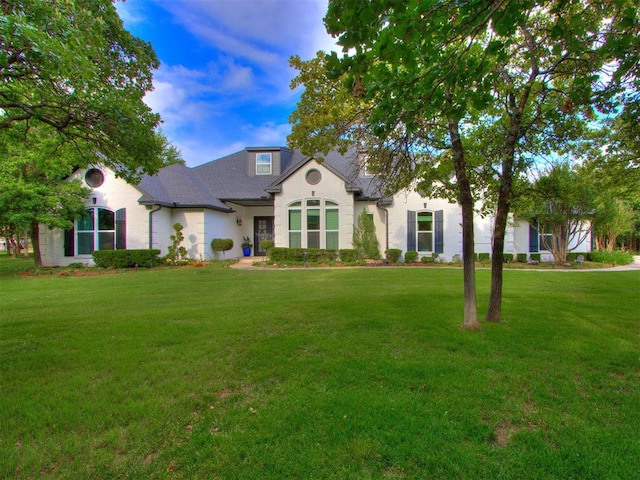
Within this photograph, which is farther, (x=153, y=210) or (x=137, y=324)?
(x=153, y=210)

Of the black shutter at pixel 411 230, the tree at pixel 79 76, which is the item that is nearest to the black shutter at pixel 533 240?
the black shutter at pixel 411 230

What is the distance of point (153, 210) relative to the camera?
53.0ft

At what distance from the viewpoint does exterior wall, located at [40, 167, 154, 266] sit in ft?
52.6

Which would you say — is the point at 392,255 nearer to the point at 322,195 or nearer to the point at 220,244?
the point at 322,195

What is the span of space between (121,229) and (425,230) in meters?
15.0

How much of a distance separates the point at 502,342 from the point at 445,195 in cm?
296

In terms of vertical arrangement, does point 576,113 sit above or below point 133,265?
above

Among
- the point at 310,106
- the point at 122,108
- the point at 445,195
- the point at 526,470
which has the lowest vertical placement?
the point at 526,470

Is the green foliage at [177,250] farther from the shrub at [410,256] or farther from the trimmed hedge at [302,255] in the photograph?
the shrub at [410,256]

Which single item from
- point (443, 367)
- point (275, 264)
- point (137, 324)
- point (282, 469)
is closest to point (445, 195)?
point (443, 367)

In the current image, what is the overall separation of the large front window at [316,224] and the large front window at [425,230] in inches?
167

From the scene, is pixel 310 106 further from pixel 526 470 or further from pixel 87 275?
pixel 87 275

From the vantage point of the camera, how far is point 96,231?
16.1 m

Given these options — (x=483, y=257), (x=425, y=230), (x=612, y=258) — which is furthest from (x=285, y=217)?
(x=612, y=258)
